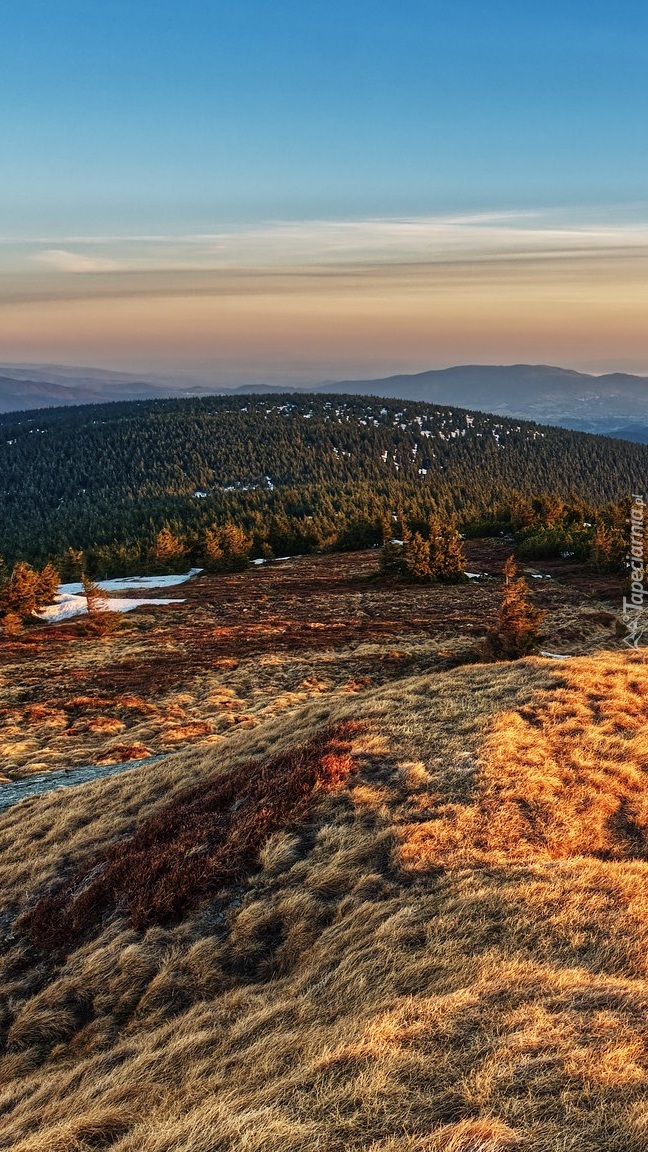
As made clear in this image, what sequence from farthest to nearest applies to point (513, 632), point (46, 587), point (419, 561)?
point (419, 561) → point (46, 587) → point (513, 632)

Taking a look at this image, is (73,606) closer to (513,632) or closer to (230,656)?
(230,656)

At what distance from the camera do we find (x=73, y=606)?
6041 centimetres

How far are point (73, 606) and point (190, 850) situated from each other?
54.3 metres

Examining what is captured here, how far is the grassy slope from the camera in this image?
527 centimetres

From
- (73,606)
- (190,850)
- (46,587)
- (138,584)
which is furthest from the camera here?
(138,584)

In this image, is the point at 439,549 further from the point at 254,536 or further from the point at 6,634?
the point at 254,536

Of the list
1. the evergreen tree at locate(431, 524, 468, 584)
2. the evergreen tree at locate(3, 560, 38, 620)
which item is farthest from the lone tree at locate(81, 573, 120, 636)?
the evergreen tree at locate(431, 524, 468, 584)

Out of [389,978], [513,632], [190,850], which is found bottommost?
[513,632]

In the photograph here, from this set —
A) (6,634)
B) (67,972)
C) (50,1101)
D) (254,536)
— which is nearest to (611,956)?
(50,1101)

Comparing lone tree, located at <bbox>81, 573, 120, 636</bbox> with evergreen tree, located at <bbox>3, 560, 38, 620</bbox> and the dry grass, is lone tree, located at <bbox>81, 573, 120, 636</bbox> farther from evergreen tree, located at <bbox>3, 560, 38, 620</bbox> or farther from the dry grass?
evergreen tree, located at <bbox>3, 560, 38, 620</bbox>

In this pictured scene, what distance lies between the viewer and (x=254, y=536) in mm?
112938

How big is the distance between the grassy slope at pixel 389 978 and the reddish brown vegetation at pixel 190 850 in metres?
0.37

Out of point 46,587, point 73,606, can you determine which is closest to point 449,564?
point 73,606

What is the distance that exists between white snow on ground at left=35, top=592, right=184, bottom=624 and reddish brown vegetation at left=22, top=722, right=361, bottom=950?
44.8 m
